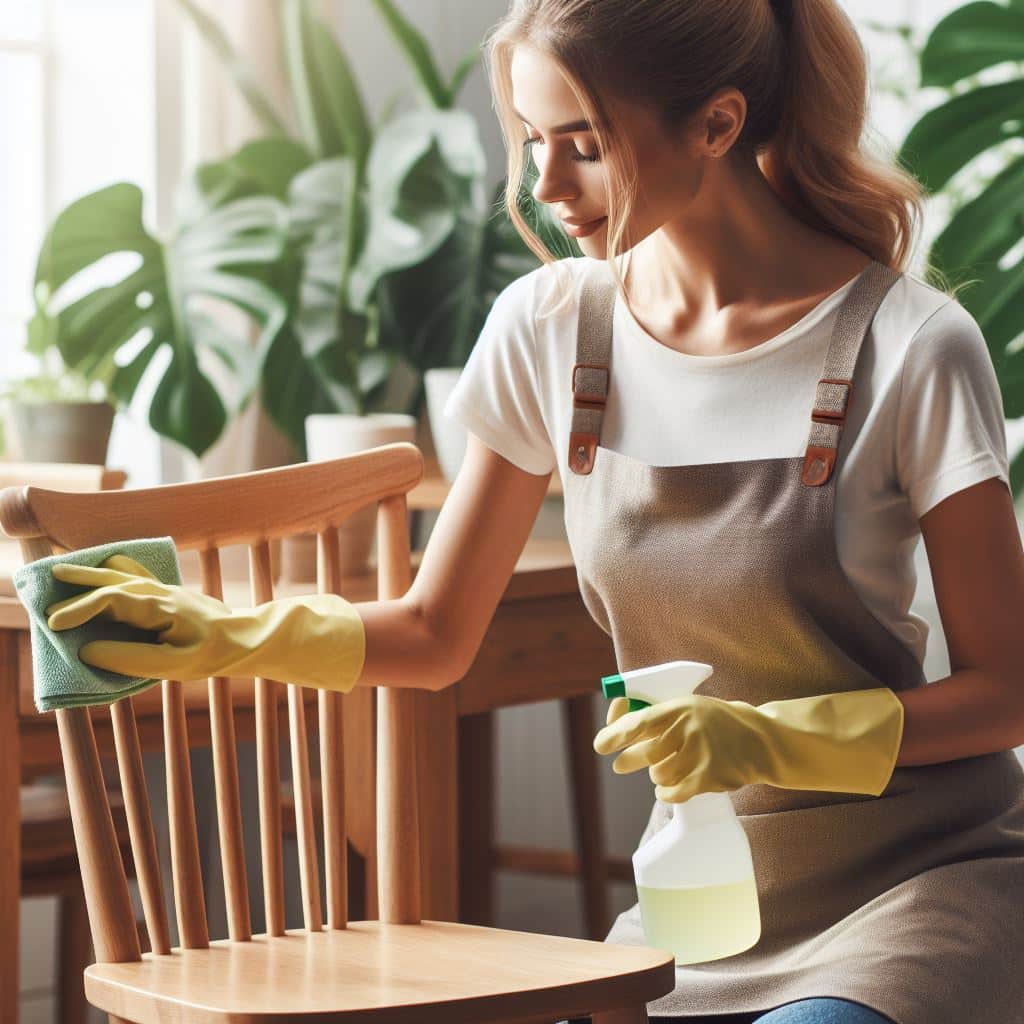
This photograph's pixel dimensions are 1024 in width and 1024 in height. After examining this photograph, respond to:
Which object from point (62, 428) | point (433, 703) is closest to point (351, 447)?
point (433, 703)

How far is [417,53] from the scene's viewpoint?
2395 mm

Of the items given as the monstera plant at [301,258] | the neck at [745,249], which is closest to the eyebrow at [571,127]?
the neck at [745,249]

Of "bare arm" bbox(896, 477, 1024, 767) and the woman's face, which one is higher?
the woman's face

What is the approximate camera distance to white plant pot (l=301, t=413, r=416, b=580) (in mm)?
1932

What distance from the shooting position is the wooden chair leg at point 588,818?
97.0 inches

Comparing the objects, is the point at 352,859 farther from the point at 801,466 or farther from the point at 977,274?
the point at 801,466

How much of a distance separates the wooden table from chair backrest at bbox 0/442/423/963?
0.45m

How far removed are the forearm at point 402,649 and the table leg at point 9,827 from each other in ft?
1.87

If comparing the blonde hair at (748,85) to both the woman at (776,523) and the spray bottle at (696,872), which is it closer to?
the woman at (776,523)

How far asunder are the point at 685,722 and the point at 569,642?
83 centimetres

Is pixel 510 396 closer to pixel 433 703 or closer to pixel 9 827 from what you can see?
pixel 433 703

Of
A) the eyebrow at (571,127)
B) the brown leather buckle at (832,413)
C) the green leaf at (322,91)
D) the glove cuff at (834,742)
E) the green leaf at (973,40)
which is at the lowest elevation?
the glove cuff at (834,742)

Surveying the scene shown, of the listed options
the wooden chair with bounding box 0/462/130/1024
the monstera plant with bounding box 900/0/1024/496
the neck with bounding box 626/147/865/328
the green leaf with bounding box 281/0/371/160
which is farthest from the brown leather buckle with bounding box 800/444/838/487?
the green leaf with bounding box 281/0/371/160

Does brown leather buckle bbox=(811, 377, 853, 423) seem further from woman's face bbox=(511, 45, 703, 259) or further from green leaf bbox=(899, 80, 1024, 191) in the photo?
green leaf bbox=(899, 80, 1024, 191)
